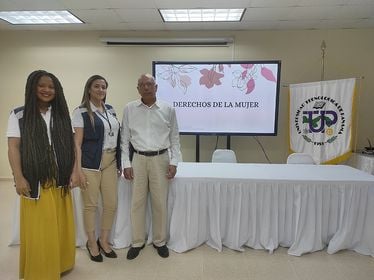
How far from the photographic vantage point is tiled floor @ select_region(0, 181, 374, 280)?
2.11 meters

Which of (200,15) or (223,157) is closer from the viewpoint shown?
(223,157)

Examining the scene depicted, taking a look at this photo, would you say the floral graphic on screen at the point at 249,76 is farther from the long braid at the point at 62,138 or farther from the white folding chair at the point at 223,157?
the long braid at the point at 62,138

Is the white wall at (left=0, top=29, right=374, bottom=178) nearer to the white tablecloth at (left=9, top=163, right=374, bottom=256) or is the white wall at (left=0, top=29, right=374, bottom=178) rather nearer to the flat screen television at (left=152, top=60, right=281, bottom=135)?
the flat screen television at (left=152, top=60, right=281, bottom=135)

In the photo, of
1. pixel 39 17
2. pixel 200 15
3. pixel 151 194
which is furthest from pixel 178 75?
pixel 151 194

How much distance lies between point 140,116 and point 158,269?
1.24 meters

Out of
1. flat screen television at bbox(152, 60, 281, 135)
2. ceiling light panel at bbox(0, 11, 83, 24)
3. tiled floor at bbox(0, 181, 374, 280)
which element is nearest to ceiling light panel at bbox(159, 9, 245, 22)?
flat screen television at bbox(152, 60, 281, 135)

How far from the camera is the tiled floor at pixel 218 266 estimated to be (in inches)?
82.9

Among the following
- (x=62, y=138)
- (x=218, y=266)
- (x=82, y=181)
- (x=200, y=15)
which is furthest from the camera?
(x=200, y=15)

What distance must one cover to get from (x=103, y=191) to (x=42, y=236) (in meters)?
0.56

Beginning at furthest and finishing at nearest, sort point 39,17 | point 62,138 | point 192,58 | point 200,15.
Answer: point 192,58
point 39,17
point 200,15
point 62,138

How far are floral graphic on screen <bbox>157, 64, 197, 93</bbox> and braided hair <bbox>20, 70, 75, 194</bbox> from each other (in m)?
2.61

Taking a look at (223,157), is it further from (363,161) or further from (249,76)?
(363,161)

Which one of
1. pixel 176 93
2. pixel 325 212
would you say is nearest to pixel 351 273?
pixel 325 212

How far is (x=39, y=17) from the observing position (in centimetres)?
415
